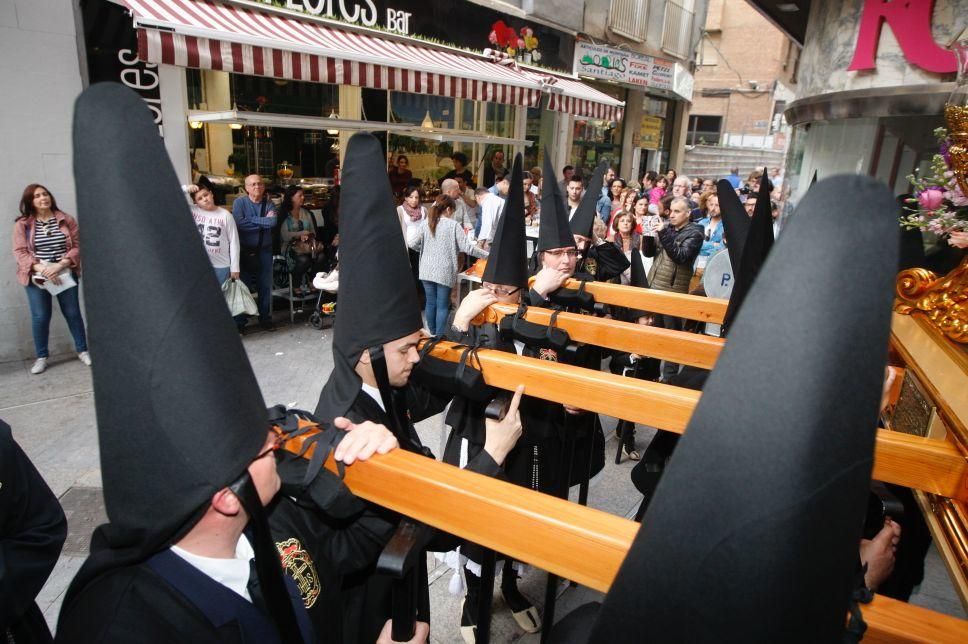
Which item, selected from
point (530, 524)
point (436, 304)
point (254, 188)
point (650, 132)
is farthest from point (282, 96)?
point (650, 132)

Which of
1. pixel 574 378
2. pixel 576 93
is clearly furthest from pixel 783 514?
pixel 576 93

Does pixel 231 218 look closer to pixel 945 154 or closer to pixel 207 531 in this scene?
pixel 207 531

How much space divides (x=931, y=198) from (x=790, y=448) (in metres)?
2.19

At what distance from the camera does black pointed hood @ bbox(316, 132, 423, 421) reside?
187cm

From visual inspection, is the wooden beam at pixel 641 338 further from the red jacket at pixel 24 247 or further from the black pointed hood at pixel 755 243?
the red jacket at pixel 24 247

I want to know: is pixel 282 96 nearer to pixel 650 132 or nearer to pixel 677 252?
pixel 677 252

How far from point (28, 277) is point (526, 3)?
1191 cm

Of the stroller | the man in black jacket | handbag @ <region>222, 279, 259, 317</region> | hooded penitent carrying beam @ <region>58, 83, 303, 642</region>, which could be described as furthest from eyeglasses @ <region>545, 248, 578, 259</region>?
handbag @ <region>222, 279, 259, 317</region>

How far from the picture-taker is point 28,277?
5648 mm

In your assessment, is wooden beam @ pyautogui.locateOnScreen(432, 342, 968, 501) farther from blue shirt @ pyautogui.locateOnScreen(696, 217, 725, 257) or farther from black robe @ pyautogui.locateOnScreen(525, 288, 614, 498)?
blue shirt @ pyautogui.locateOnScreen(696, 217, 725, 257)

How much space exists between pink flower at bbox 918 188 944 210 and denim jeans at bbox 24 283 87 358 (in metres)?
7.19

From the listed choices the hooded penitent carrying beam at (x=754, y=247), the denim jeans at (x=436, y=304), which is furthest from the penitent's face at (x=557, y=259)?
the denim jeans at (x=436, y=304)

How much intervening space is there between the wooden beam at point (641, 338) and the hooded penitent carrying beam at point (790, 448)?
126 cm

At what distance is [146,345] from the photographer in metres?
1.09
